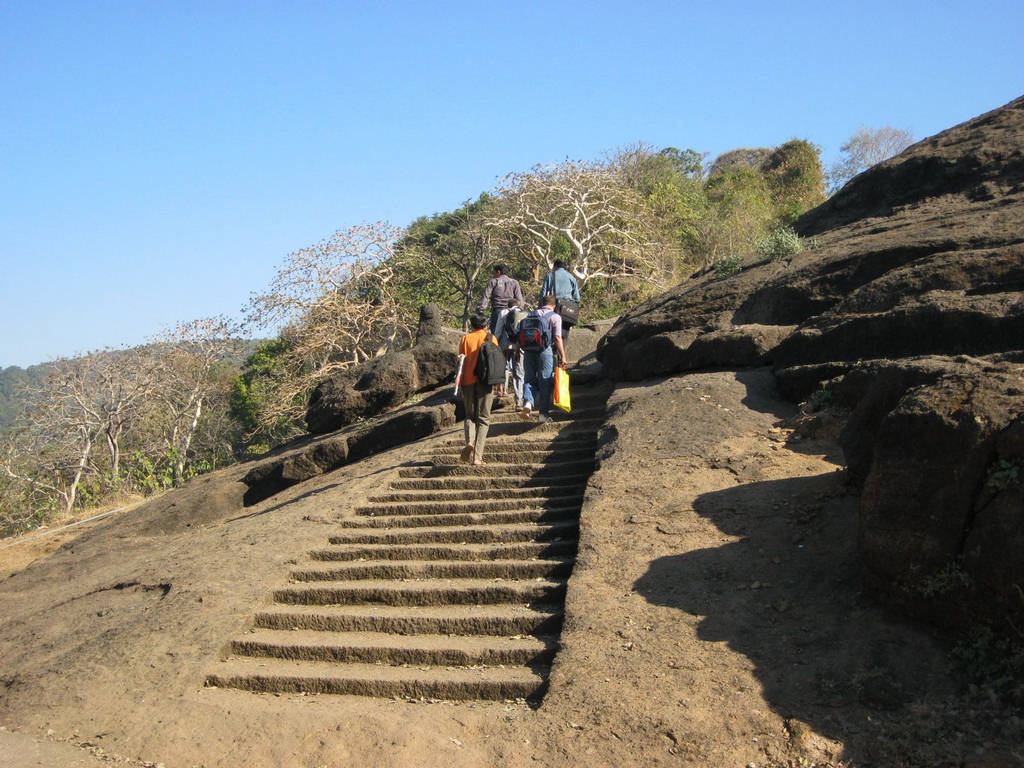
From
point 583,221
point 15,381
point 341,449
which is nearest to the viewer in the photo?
point 341,449

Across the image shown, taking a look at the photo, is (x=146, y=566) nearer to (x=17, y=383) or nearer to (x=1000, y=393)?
(x=1000, y=393)

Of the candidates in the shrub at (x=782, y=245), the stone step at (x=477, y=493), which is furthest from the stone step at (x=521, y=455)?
the shrub at (x=782, y=245)

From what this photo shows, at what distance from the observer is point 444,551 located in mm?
7652

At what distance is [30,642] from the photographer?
7848mm

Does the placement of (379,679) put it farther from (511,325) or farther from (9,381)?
(9,381)

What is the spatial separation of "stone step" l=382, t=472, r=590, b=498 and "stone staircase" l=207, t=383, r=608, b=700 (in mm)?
13

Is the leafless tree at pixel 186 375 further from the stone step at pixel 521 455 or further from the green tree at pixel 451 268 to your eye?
the stone step at pixel 521 455

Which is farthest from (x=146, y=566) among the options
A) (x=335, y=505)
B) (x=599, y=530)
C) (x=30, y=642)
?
(x=599, y=530)

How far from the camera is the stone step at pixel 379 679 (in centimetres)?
561

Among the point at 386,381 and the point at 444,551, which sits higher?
the point at 386,381

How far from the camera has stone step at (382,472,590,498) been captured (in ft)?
29.2

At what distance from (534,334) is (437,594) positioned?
13.8 ft

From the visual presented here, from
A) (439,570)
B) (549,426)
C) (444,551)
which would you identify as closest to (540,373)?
(549,426)

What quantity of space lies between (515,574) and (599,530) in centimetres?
81
